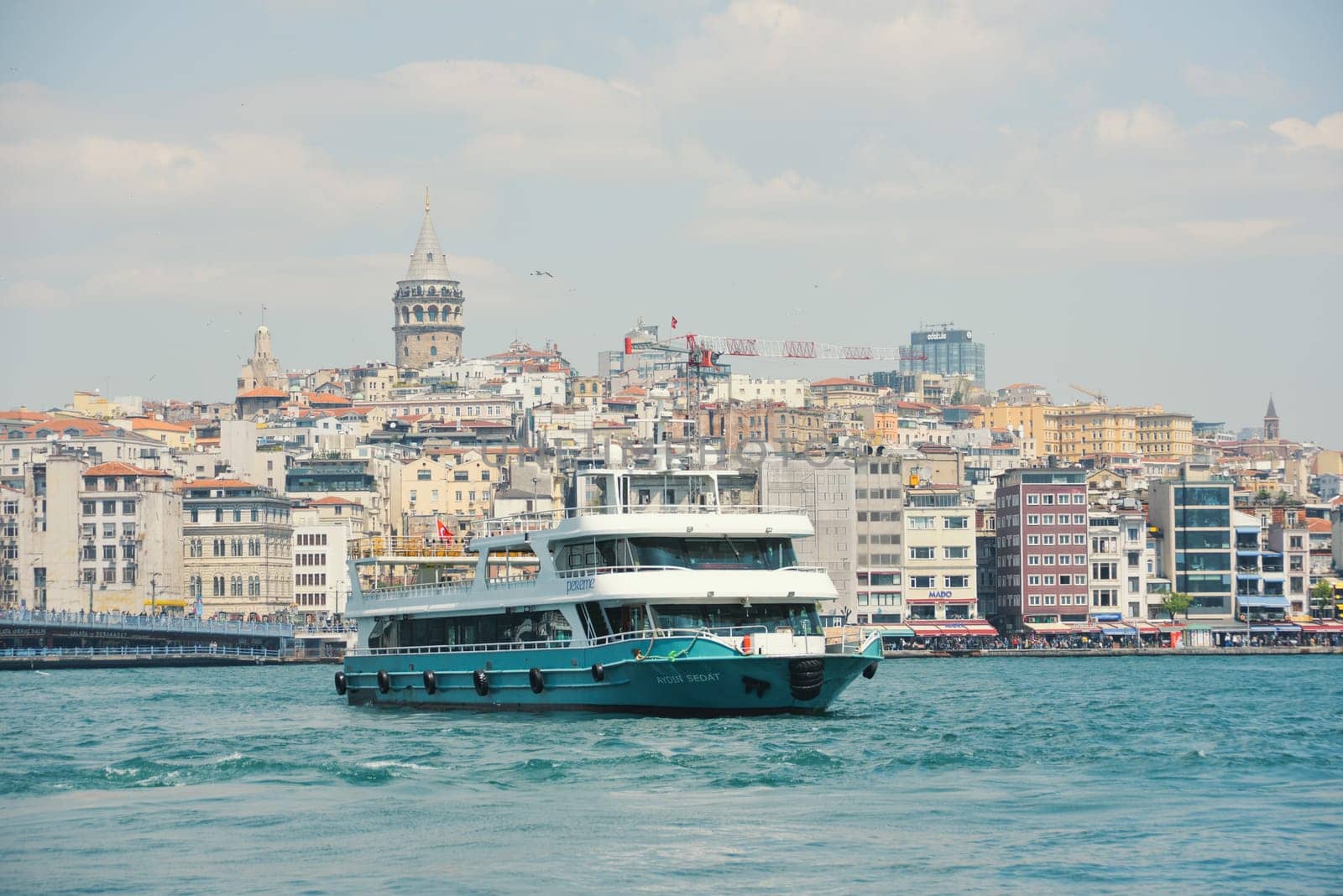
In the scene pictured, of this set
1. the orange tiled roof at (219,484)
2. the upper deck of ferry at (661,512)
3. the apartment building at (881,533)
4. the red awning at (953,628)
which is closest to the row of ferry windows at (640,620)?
the upper deck of ferry at (661,512)

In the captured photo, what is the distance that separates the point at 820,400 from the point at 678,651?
159 meters

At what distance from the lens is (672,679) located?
3603 centimetres

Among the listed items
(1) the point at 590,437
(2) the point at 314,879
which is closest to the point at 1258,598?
(1) the point at 590,437

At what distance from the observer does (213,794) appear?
2853 cm

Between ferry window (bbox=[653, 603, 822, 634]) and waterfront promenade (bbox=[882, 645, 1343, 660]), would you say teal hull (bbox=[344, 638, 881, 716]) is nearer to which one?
ferry window (bbox=[653, 603, 822, 634])

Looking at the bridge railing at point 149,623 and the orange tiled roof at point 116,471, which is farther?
the orange tiled roof at point 116,471

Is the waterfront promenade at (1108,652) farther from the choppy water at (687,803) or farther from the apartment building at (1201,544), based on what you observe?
the choppy water at (687,803)

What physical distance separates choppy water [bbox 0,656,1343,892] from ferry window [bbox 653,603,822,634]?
1.88 metres

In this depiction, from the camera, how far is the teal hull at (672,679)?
3578 centimetres

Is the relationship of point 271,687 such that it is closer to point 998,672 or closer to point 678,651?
point 998,672

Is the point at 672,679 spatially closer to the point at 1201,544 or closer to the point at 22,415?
the point at 1201,544

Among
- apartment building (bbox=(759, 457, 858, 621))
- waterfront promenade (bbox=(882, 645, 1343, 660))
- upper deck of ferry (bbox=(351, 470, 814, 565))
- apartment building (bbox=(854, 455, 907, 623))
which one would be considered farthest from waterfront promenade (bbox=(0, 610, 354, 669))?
upper deck of ferry (bbox=(351, 470, 814, 565))

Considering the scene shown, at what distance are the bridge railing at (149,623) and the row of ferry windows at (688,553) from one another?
56.9 metres

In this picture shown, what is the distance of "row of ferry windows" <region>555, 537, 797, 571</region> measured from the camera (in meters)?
37.7
